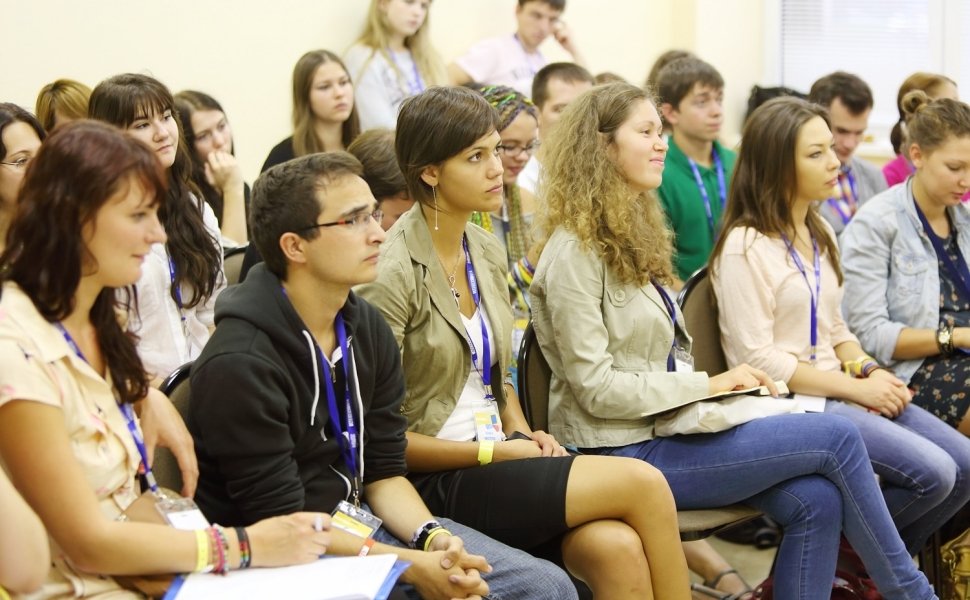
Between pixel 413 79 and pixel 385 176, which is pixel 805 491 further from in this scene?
pixel 413 79

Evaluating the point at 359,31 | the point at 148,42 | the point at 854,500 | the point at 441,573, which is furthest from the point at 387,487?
the point at 359,31

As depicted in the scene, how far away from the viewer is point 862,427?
2.76m

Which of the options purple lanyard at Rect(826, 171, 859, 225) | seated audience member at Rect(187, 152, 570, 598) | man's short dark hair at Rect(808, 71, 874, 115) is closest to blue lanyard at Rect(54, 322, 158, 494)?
seated audience member at Rect(187, 152, 570, 598)


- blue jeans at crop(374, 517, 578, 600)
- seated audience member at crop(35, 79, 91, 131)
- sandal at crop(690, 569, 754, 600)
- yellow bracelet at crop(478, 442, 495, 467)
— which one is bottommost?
sandal at crop(690, 569, 754, 600)

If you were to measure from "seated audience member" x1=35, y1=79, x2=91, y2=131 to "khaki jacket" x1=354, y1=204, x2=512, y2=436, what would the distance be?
109cm

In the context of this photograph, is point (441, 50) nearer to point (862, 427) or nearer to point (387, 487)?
point (862, 427)

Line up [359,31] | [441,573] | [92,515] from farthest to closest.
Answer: [359,31] < [441,573] < [92,515]

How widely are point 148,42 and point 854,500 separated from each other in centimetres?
284

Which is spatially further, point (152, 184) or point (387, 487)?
point (387, 487)

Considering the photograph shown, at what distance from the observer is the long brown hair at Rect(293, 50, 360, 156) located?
4.01 meters

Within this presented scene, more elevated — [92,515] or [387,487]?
[92,515]

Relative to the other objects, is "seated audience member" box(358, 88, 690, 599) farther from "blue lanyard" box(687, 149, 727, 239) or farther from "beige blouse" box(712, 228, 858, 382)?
"blue lanyard" box(687, 149, 727, 239)

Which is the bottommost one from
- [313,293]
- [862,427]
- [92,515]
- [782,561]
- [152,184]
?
[782,561]

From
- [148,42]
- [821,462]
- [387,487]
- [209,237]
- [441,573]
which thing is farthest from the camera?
[148,42]
